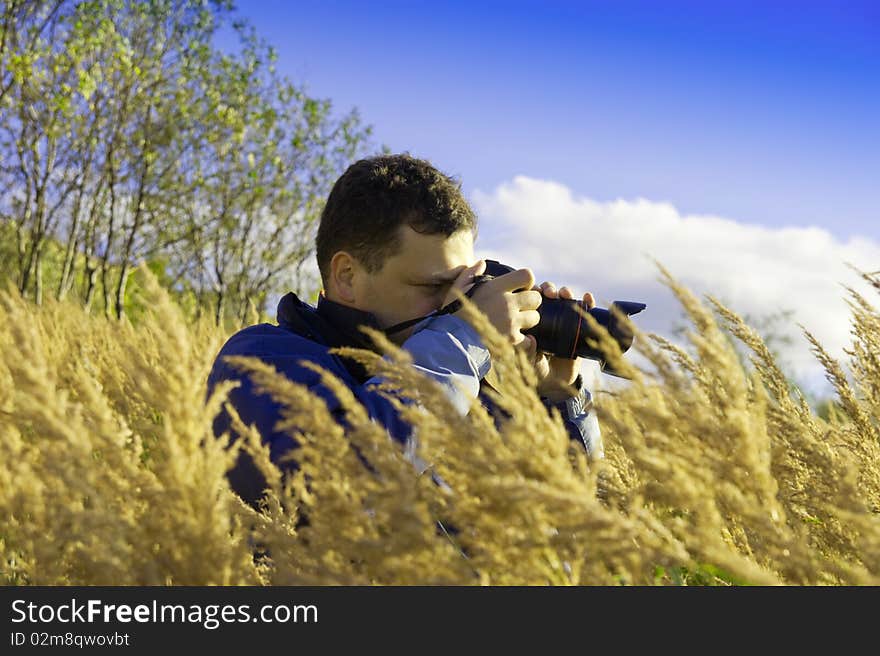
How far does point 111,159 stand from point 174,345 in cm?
1308

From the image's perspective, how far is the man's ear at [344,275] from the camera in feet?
8.03

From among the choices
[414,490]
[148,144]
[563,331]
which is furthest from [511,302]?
[148,144]

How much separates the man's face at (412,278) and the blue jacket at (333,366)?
7cm

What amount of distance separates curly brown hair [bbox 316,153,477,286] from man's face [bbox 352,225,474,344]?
0.03 meters

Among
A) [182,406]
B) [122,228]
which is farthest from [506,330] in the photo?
[122,228]

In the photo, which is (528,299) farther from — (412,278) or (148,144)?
(148,144)

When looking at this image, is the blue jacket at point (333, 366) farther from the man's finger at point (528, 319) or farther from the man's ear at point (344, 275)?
the man's finger at point (528, 319)

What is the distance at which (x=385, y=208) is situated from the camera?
246cm

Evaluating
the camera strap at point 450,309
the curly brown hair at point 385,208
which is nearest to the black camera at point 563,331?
the camera strap at point 450,309

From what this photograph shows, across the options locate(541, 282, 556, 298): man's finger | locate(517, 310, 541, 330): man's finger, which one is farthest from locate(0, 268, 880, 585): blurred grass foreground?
locate(541, 282, 556, 298): man's finger

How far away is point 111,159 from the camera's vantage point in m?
12.9

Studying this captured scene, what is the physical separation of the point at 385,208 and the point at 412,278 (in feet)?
0.89
